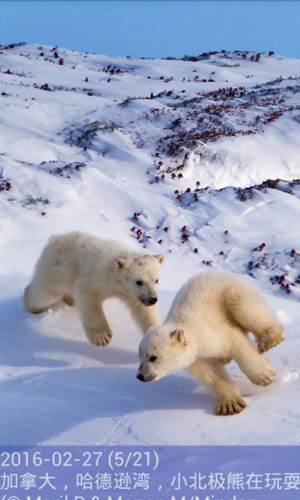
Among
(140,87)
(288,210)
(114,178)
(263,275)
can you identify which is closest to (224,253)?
(263,275)

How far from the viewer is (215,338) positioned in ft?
13.3

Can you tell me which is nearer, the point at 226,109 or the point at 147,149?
the point at 147,149

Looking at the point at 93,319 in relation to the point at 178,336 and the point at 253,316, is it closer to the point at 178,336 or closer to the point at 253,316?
the point at 178,336

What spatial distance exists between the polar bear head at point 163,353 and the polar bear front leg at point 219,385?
144mm

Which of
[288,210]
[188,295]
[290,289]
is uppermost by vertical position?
[188,295]

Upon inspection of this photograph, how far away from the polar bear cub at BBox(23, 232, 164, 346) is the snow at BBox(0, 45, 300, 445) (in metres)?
0.36

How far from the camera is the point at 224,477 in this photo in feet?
10.6

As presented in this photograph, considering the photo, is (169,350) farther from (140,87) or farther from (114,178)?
(140,87)

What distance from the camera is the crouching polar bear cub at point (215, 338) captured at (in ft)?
12.9

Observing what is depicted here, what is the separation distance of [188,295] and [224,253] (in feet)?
17.8

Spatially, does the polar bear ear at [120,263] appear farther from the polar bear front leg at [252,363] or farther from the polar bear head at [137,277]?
the polar bear front leg at [252,363]

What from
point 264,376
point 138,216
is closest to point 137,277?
point 264,376

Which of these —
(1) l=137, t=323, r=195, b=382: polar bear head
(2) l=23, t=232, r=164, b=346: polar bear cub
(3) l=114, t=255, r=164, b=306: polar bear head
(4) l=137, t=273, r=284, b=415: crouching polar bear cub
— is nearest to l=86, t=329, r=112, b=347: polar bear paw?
(2) l=23, t=232, r=164, b=346: polar bear cub

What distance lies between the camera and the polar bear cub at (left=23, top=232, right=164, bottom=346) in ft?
16.8
